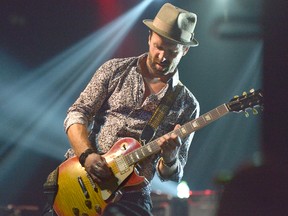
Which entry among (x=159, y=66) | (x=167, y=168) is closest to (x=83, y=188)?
(x=167, y=168)

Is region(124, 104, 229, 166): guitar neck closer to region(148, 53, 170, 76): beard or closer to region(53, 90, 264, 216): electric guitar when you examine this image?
region(53, 90, 264, 216): electric guitar

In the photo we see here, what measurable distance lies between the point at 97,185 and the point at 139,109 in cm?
59

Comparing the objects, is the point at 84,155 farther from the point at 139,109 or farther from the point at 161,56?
the point at 161,56

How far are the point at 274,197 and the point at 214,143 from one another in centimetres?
669

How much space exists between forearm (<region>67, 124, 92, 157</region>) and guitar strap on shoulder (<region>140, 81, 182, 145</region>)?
367 millimetres

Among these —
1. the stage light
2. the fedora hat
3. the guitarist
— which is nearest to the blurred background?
the stage light

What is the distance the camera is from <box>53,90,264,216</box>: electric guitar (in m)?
3.18

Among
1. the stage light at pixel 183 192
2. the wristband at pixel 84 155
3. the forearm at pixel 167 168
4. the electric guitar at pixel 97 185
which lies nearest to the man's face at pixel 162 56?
the electric guitar at pixel 97 185

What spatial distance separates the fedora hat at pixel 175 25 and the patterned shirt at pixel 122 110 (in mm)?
273

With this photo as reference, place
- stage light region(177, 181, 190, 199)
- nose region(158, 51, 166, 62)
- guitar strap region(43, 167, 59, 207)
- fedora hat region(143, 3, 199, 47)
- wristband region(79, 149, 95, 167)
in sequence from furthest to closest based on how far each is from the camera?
stage light region(177, 181, 190, 199) → fedora hat region(143, 3, 199, 47) → nose region(158, 51, 166, 62) → guitar strap region(43, 167, 59, 207) → wristband region(79, 149, 95, 167)

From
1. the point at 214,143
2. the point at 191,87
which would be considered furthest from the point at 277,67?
the point at 214,143

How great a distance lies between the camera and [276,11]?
1.09m

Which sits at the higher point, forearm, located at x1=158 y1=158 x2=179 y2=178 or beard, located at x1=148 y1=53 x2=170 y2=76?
beard, located at x1=148 y1=53 x2=170 y2=76

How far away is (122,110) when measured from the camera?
11.1 ft
